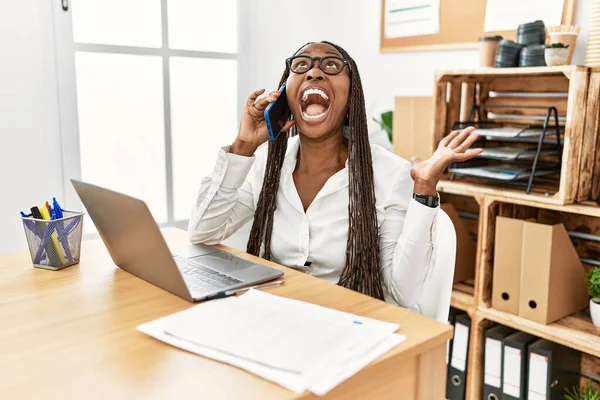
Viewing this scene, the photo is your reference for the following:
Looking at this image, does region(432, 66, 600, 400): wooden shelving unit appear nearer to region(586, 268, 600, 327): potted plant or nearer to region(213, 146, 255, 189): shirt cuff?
region(586, 268, 600, 327): potted plant

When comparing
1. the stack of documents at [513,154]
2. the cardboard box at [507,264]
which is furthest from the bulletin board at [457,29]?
the cardboard box at [507,264]

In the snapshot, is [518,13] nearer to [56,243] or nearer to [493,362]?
[493,362]

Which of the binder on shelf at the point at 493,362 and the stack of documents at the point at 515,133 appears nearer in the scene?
the stack of documents at the point at 515,133

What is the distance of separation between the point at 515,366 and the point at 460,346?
22 cm

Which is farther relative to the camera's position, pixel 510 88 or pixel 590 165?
pixel 510 88

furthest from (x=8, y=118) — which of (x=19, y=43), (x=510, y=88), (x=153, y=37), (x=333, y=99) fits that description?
(x=510, y=88)

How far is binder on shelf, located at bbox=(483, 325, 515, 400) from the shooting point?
1986mm

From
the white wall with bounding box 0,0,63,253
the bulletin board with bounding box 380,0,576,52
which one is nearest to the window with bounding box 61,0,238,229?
the white wall with bounding box 0,0,63,253

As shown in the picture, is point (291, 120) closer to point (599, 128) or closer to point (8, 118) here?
point (599, 128)

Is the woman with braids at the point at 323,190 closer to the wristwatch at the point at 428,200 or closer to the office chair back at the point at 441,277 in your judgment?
the office chair back at the point at 441,277

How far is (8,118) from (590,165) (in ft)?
7.29

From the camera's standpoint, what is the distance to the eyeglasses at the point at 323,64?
142 centimetres

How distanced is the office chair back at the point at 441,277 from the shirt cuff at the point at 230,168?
51 centimetres

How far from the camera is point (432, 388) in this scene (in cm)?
91
